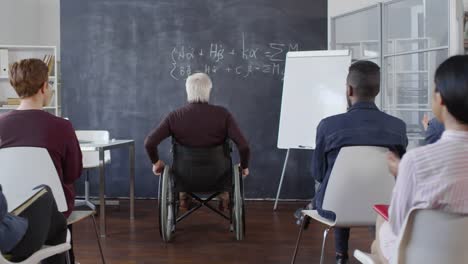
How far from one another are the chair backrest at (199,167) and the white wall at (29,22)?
3463mm

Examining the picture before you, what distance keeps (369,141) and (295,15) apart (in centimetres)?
343

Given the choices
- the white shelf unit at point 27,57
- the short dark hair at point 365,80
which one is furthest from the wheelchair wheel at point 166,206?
the white shelf unit at point 27,57

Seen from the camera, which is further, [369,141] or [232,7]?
[232,7]

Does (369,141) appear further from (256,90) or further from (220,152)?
(256,90)

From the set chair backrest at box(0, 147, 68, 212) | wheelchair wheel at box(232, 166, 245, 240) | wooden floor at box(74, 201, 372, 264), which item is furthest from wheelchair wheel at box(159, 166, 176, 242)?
chair backrest at box(0, 147, 68, 212)

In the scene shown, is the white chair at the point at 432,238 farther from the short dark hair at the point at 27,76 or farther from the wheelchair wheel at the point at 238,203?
the wheelchair wheel at the point at 238,203

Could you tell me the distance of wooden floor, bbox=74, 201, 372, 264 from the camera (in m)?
3.88

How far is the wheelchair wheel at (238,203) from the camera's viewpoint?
13.5 feet

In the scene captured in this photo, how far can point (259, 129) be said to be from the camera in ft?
19.7

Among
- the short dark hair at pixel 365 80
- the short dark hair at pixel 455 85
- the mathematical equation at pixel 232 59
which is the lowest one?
the short dark hair at pixel 455 85

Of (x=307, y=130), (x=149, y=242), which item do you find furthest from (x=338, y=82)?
(x=149, y=242)

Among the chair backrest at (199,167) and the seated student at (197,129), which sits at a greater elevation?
the seated student at (197,129)

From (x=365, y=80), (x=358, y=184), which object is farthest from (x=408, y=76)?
(x=358, y=184)

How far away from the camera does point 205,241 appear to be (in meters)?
4.36
